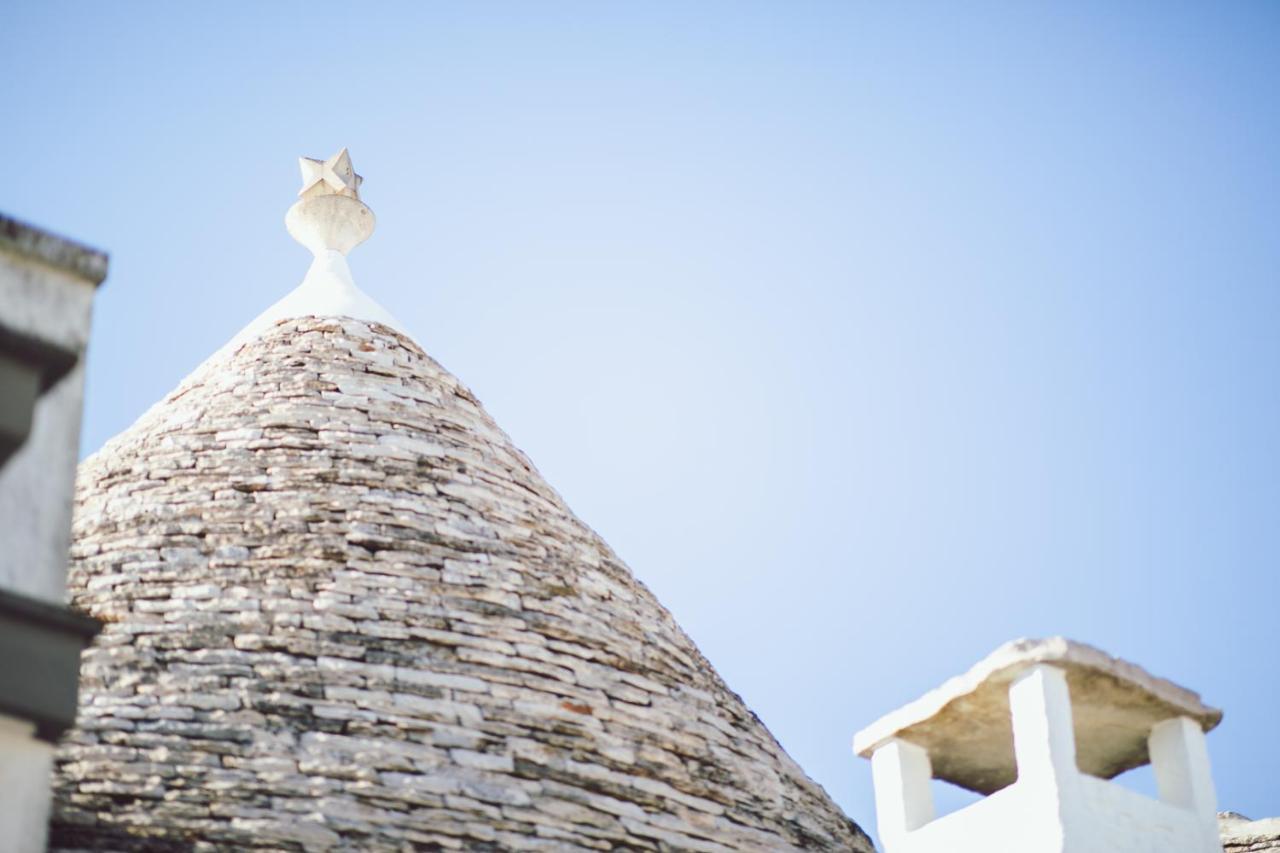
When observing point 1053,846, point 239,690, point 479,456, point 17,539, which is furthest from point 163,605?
point 1053,846

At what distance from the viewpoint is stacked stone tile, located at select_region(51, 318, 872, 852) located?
7.28 meters

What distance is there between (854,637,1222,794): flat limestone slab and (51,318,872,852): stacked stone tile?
5.11ft

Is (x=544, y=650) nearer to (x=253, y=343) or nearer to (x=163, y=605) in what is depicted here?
(x=163, y=605)

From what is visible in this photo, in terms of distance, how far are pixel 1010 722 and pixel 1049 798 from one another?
0.76 meters

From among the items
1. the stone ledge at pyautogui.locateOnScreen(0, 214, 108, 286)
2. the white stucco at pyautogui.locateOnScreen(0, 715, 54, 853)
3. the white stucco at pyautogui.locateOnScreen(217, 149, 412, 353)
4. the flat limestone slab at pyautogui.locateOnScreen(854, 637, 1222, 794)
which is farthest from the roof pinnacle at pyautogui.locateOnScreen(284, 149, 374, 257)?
the white stucco at pyautogui.locateOnScreen(0, 715, 54, 853)

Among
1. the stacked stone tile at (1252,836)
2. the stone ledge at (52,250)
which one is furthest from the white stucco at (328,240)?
the stacked stone tile at (1252,836)

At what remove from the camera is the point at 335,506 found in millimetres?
8703

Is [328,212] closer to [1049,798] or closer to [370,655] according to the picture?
[370,655]

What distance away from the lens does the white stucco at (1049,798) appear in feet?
32.1

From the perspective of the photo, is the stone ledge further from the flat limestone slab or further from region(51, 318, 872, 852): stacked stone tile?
the flat limestone slab

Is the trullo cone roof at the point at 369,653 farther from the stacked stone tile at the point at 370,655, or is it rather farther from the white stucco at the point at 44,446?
the white stucco at the point at 44,446

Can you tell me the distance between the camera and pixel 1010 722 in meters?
10.5

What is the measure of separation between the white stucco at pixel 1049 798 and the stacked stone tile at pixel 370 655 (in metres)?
1.30

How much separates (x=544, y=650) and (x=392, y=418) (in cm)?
161
